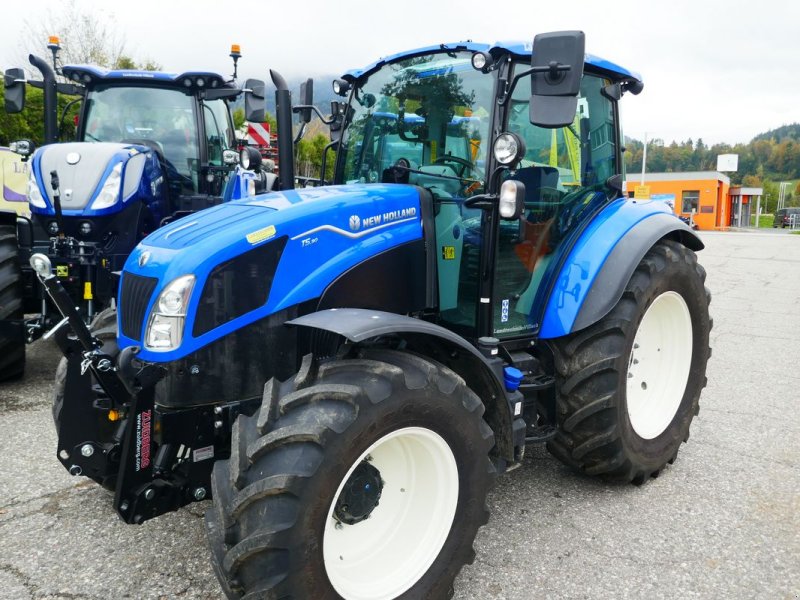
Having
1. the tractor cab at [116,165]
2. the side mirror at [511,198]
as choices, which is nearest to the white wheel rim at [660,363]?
the side mirror at [511,198]

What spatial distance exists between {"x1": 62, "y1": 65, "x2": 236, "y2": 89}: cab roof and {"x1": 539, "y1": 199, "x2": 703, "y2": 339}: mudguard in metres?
4.13

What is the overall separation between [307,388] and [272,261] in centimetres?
58

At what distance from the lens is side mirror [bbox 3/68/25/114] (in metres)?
5.80

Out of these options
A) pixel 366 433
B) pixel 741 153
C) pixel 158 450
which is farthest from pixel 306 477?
pixel 741 153

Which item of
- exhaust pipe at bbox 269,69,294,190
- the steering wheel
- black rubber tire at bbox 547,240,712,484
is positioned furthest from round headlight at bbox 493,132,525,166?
exhaust pipe at bbox 269,69,294,190

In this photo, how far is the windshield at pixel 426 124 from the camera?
3047 millimetres

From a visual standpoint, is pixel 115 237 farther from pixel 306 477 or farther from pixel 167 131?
pixel 306 477

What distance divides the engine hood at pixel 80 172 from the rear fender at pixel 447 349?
339 centimetres

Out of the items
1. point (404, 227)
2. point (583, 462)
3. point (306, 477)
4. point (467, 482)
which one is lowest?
point (583, 462)

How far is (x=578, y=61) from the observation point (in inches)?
98.0

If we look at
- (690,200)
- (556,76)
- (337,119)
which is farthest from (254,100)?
(690,200)

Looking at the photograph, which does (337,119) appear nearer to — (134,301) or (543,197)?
(543,197)

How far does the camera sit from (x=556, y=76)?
2553 mm

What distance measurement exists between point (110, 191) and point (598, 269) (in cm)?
376
